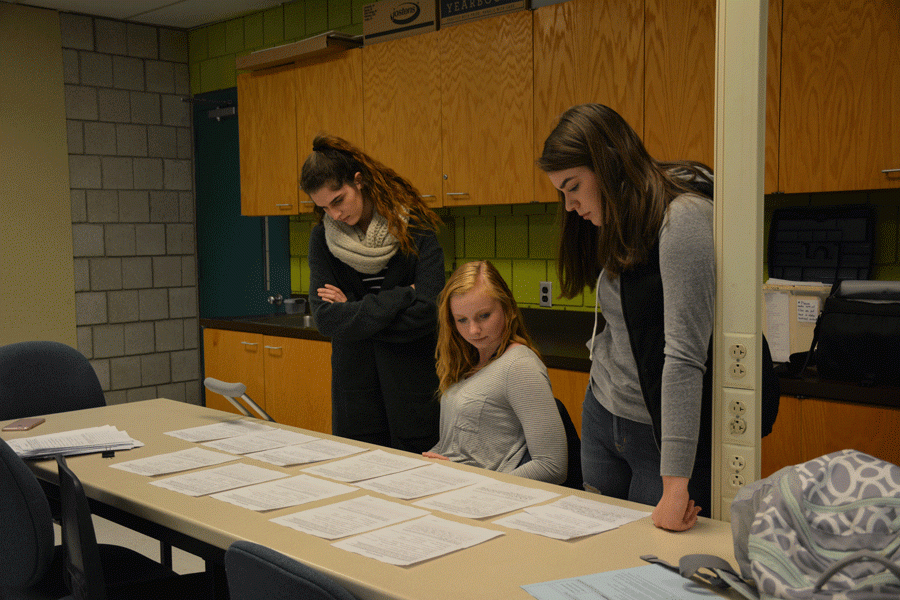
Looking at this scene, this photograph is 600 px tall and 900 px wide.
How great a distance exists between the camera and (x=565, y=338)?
3.42m

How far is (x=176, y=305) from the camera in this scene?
541 cm

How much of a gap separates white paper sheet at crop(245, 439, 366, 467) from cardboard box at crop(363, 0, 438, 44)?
2.28m

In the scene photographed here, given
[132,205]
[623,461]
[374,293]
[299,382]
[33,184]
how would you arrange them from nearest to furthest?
[623,461] < [374,293] < [299,382] < [33,184] < [132,205]

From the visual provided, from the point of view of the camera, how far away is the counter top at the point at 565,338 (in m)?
2.30

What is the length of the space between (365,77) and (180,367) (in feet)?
8.42

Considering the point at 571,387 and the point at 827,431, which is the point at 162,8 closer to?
the point at 571,387

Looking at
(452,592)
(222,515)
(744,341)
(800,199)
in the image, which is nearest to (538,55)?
(800,199)

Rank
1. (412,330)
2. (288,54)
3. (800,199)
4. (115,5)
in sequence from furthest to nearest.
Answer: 1. (115,5)
2. (288,54)
3. (800,199)
4. (412,330)

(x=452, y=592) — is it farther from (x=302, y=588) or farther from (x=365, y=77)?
(x=365, y=77)

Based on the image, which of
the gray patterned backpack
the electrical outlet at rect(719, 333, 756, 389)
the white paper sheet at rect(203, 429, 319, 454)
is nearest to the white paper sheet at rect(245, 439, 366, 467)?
the white paper sheet at rect(203, 429, 319, 454)

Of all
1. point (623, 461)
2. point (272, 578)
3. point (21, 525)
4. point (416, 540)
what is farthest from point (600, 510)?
point (21, 525)

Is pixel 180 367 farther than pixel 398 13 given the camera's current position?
Yes

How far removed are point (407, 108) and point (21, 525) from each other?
261 cm

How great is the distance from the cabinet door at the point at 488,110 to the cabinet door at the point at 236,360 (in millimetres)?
1357
